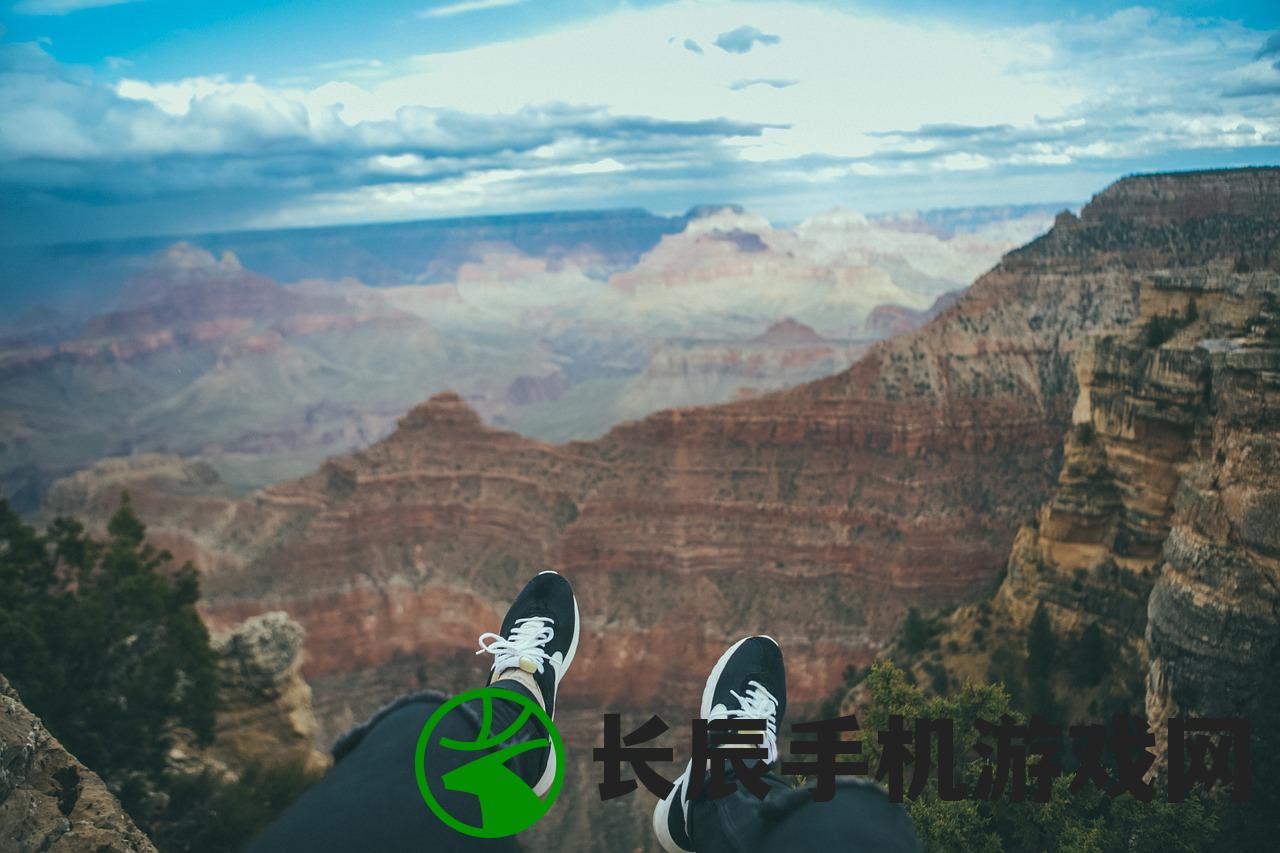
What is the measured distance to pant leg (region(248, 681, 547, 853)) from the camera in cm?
470

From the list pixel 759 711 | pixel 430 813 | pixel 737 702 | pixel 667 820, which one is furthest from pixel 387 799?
pixel 759 711

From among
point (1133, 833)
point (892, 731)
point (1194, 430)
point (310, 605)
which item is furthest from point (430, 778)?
point (310, 605)

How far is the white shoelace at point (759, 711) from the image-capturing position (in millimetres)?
7707

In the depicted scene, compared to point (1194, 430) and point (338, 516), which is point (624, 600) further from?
point (1194, 430)

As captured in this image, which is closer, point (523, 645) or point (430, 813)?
point (430, 813)

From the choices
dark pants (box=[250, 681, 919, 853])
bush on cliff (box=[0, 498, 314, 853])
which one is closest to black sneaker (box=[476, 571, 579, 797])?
dark pants (box=[250, 681, 919, 853])

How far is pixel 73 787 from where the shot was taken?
22.9ft

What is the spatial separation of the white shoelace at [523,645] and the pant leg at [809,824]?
7.36ft

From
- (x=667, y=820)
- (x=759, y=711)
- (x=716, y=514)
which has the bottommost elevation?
(x=716, y=514)

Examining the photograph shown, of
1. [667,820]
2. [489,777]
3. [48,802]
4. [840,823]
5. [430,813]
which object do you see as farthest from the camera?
[667,820]

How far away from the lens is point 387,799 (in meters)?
5.00

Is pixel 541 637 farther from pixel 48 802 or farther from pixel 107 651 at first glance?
pixel 107 651

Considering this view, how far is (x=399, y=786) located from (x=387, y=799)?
0.12 metres

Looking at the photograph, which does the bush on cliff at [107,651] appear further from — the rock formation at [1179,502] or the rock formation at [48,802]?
the rock formation at [1179,502]
